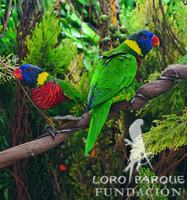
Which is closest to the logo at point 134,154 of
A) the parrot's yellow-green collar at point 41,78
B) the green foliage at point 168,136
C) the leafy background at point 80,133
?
the leafy background at point 80,133

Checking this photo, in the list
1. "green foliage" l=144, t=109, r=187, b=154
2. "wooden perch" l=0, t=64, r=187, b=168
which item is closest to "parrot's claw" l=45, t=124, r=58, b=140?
"wooden perch" l=0, t=64, r=187, b=168

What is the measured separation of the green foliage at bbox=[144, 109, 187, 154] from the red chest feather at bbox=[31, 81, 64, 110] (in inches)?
8.9

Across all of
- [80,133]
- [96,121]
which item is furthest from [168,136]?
[80,133]

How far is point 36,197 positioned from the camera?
1.55 meters

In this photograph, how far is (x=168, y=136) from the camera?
1.13 m

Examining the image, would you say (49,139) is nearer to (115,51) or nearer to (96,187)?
(115,51)

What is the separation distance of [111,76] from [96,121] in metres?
0.11

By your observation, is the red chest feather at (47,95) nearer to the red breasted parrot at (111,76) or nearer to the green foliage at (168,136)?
the red breasted parrot at (111,76)

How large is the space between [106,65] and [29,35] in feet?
1.27

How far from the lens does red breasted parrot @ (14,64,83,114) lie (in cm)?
116

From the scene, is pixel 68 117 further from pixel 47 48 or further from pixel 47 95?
pixel 47 48

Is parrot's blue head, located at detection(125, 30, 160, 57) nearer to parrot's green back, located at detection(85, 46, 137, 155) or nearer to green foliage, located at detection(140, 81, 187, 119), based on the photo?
parrot's green back, located at detection(85, 46, 137, 155)

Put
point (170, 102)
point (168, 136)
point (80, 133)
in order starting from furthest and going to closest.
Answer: point (80, 133) < point (170, 102) < point (168, 136)

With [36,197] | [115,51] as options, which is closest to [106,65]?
[115,51]
